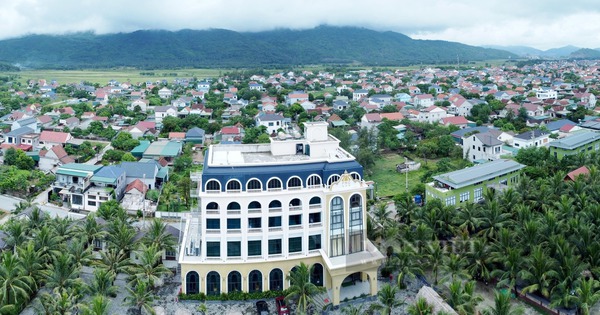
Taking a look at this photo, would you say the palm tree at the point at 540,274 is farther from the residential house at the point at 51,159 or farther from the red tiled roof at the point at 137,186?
the residential house at the point at 51,159

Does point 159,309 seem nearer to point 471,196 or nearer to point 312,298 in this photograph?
point 312,298

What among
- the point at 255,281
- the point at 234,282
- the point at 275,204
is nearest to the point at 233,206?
the point at 275,204

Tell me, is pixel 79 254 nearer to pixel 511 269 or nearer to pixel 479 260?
pixel 479 260

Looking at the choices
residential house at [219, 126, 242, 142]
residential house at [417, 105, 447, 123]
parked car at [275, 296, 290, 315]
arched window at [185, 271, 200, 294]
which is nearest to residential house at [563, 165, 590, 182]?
parked car at [275, 296, 290, 315]

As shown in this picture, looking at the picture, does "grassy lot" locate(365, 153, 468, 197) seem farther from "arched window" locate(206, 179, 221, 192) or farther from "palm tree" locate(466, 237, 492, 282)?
"arched window" locate(206, 179, 221, 192)

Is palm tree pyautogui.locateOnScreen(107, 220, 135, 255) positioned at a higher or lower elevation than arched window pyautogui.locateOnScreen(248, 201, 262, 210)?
lower

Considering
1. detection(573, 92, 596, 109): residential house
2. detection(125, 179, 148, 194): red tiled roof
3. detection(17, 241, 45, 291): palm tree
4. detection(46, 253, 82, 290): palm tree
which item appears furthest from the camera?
detection(573, 92, 596, 109): residential house
